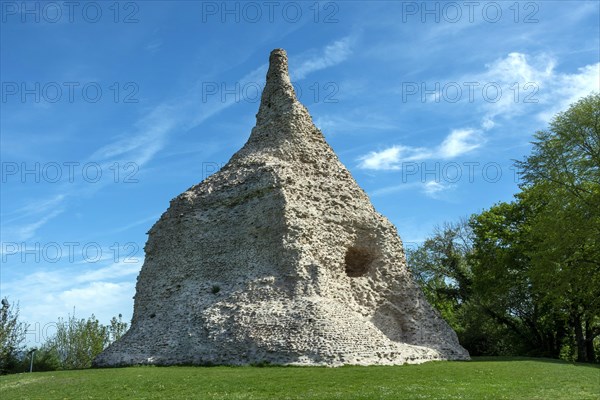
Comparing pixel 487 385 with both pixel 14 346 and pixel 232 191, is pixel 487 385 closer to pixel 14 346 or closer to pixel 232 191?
pixel 232 191

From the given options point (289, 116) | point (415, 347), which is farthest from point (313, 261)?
point (289, 116)

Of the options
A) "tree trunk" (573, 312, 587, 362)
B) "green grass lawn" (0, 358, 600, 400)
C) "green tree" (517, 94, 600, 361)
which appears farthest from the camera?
"tree trunk" (573, 312, 587, 362)

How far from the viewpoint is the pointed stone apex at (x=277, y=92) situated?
3322cm

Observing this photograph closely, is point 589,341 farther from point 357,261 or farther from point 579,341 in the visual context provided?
point 357,261

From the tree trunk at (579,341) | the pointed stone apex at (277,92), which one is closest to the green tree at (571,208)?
the tree trunk at (579,341)

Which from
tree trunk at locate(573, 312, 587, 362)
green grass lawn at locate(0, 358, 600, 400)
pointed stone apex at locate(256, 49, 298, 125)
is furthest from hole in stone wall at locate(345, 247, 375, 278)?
tree trunk at locate(573, 312, 587, 362)

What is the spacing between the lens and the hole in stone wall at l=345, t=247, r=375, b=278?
3027 cm

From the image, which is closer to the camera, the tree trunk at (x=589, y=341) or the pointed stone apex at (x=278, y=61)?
the pointed stone apex at (x=278, y=61)

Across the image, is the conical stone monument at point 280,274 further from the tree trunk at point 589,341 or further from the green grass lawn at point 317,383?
the tree trunk at point 589,341

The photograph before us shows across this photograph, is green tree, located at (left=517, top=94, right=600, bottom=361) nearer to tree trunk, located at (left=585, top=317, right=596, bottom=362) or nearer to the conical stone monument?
tree trunk, located at (left=585, top=317, right=596, bottom=362)

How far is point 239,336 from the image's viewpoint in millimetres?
24531

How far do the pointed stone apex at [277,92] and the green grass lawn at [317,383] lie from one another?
16160 mm

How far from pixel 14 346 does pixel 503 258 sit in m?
31.3

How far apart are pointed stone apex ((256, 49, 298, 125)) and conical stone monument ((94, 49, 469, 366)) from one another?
0.13 metres
